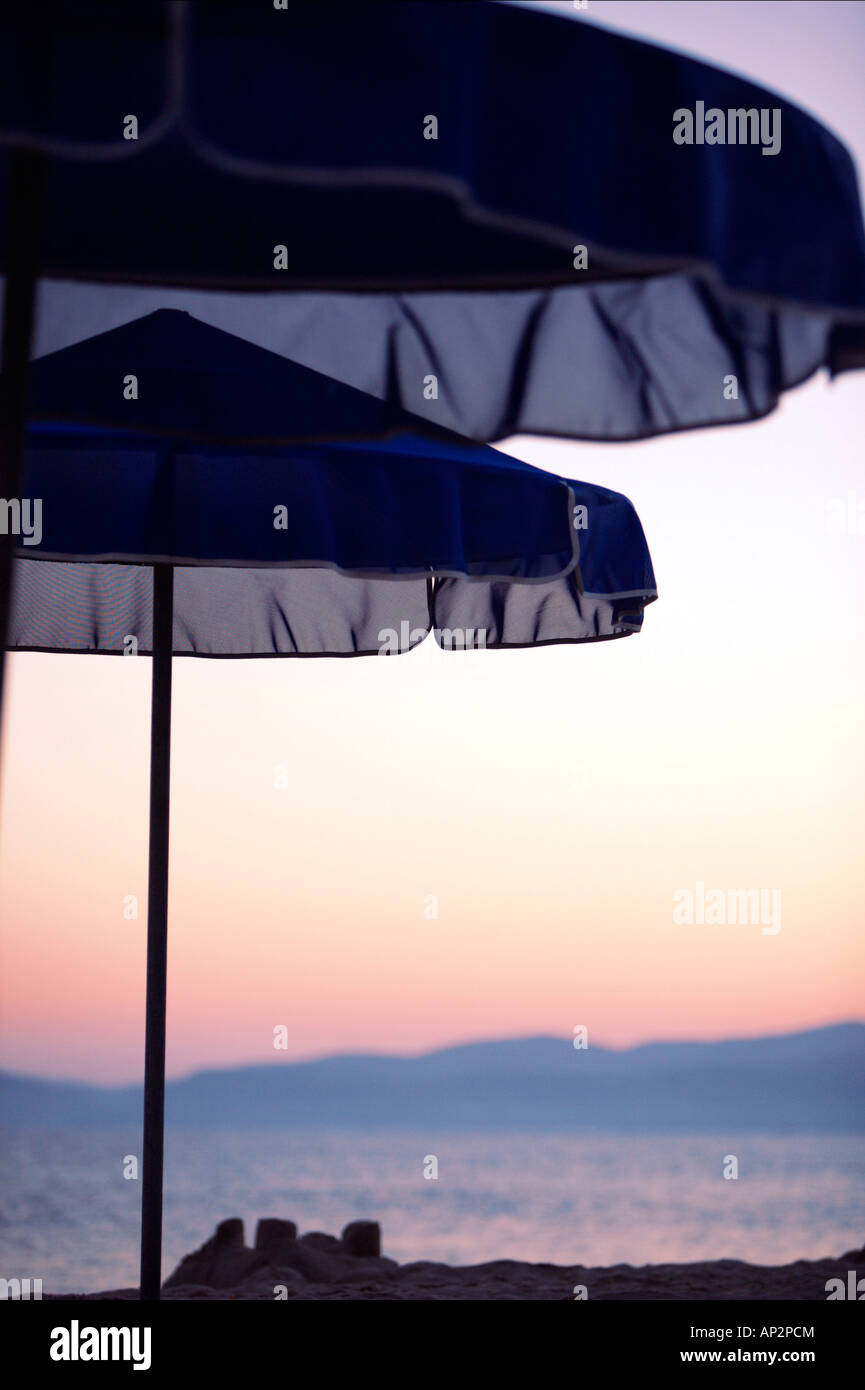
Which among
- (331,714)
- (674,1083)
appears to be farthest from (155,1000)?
(674,1083)

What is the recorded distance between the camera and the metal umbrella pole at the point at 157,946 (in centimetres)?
333

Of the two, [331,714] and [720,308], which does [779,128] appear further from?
[331,714]

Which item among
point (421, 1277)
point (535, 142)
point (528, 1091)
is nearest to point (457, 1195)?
point (528, 1091)

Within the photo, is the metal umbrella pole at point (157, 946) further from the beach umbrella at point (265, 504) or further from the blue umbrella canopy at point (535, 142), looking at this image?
the blue umbrella canopy at point (535, 142)

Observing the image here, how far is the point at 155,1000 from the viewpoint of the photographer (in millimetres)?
3453

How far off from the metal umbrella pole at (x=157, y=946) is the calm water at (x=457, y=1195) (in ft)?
18.1

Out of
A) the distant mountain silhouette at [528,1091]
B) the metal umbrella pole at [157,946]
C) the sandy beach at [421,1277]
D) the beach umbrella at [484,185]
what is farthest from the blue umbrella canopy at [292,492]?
the distant mountain silhouette at [528,1091]

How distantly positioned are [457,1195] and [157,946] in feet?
35.9

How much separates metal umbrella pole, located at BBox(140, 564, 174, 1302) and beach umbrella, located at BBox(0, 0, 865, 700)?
161cm

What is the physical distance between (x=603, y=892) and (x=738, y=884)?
150cm

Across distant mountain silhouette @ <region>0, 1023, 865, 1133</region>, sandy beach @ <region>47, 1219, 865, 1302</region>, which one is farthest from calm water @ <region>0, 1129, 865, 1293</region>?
sandy beach @ <region>47, 1219, 865, 1302</region>

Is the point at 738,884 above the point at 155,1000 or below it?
above

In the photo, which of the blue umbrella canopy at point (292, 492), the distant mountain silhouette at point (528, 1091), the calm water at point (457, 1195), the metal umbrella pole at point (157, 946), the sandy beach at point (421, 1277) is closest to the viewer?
the blue umbrella canopy at point (292, 492)

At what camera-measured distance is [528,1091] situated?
70.4ft
